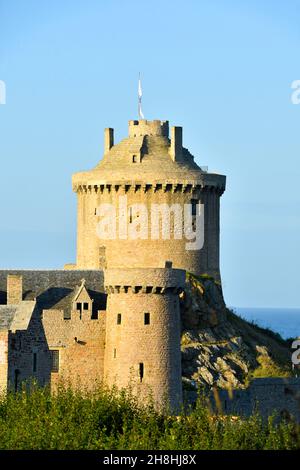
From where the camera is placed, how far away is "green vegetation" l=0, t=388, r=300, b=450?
74.9 meters

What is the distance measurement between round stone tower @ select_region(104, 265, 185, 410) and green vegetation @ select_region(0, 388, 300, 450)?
523 centimetres

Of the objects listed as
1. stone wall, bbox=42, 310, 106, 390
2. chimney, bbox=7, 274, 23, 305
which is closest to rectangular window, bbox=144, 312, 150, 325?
stone wall, bbox=42, 310, 106, 390

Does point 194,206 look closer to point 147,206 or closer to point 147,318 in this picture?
point 147,206

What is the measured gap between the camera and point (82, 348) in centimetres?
9806

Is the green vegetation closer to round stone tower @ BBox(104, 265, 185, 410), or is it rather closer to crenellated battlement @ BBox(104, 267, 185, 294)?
round stone tower @ BBox(104, 265, 185, 410)

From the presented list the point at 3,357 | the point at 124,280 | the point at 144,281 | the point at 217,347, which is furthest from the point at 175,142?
the point at 3,357

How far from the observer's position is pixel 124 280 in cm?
9612

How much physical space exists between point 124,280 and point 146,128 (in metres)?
18.1

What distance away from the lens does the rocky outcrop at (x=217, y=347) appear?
344ft

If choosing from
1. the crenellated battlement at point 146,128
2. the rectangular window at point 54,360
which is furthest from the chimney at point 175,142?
the rectangular window at point 54,360

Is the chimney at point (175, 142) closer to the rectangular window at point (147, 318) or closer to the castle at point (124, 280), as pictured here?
the castle at point (124, 280)

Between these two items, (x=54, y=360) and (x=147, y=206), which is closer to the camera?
(x=54, y=360)
